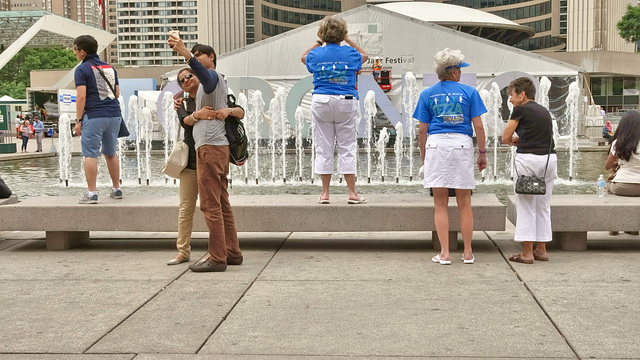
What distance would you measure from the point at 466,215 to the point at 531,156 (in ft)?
2.23

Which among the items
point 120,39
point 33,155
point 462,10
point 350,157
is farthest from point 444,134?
point 120,39

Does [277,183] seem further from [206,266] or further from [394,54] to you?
[394,54]

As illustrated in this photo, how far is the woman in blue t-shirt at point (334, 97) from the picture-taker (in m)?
6.45

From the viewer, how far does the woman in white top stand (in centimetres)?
677

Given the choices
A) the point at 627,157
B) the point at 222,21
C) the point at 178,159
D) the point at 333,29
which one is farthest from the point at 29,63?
the point at 627,157

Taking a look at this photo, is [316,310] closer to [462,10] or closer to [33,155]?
[33,155]

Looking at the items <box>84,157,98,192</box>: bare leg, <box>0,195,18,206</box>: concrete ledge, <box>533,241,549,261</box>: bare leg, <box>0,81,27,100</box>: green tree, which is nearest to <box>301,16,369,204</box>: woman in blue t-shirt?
<box>533,241,549,261</box>: bare leg

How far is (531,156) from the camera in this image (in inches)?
229

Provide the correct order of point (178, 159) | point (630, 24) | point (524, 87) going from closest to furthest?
point (178, 159)
point (524, 87)
point (630, 24)

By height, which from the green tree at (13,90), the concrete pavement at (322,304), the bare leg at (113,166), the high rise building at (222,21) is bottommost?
the concrete pavement at (322,304)

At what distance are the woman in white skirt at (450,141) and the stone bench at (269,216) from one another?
0.30m

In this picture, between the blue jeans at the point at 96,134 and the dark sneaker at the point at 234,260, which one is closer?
the dark sneaker at the point at 234,260

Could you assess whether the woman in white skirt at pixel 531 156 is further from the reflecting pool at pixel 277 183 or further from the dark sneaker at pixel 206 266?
the reflecting pool at pixel 277 183

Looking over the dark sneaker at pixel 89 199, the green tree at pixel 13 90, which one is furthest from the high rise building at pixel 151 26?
the dark sneaker at pixel 89 199
